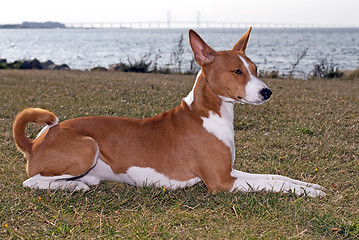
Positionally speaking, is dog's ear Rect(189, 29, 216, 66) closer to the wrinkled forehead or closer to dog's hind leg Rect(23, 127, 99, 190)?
the wrinkled forehead

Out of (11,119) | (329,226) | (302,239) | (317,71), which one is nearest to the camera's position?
(302,239)

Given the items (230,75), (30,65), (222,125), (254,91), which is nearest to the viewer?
(254,91)

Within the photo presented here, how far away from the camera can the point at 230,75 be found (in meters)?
4.41

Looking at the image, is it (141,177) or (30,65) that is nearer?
(141,177)

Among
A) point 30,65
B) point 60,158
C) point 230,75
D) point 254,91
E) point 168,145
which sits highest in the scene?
point 230,75

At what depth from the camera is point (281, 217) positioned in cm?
413

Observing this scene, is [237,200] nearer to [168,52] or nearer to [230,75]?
[230,75]

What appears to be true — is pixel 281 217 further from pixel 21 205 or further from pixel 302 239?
pixel 21 205

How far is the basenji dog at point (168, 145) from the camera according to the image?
452 centimetres

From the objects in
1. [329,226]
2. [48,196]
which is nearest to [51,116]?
[48,196]

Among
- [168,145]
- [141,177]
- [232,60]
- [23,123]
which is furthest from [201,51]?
[23,123]

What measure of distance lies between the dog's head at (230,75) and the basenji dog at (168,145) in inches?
0.4

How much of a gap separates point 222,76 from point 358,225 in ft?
6.37

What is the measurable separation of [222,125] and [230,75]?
567mm
